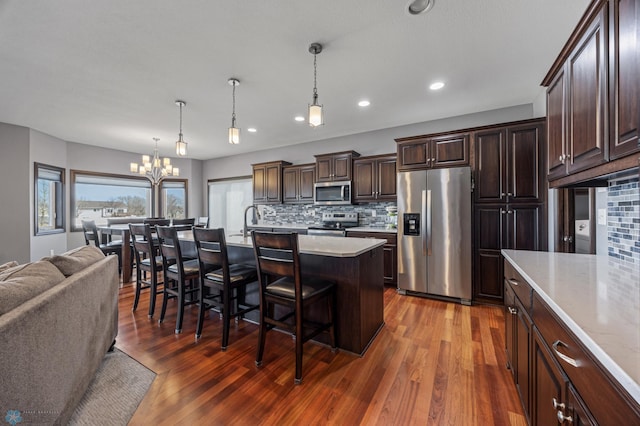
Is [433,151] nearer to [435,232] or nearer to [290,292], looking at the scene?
[435,232]

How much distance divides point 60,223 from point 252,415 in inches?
246

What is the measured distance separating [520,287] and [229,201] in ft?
22.3

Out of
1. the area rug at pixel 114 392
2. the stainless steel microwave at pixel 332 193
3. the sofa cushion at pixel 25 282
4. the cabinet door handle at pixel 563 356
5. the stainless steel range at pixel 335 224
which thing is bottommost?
the area rug at pixel 114 392

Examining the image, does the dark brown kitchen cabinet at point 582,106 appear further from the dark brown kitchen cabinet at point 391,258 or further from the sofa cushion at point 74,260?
the sofa cushion at point 74,260

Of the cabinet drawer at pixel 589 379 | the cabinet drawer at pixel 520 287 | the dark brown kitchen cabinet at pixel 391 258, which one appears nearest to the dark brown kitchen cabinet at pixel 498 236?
the dark brown kitchen cabinet at pixel 391 258

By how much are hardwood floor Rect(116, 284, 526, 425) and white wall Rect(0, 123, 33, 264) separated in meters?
3.43

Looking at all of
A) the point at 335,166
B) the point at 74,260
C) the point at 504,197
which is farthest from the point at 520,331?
the point at 335,166

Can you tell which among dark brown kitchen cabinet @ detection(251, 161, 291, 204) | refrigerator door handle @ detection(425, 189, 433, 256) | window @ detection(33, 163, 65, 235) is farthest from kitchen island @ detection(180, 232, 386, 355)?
window @ detection(33, 163, 65, 235)

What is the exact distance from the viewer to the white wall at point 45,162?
→ 4547 mm

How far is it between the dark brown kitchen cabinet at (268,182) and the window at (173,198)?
8.18 ft

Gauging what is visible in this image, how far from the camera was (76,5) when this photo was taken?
6.06 feet

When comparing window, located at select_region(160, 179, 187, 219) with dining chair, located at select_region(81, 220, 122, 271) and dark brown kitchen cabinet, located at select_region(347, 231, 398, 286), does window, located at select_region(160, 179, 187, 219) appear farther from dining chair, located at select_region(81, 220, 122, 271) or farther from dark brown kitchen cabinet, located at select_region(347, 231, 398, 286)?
dark brown kitchen cabinet, located at select_region(347, 231, 398, 286)

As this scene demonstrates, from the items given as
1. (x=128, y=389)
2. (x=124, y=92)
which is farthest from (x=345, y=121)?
(x=128, y=389)

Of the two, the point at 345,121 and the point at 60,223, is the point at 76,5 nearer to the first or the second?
the point at 345,121
